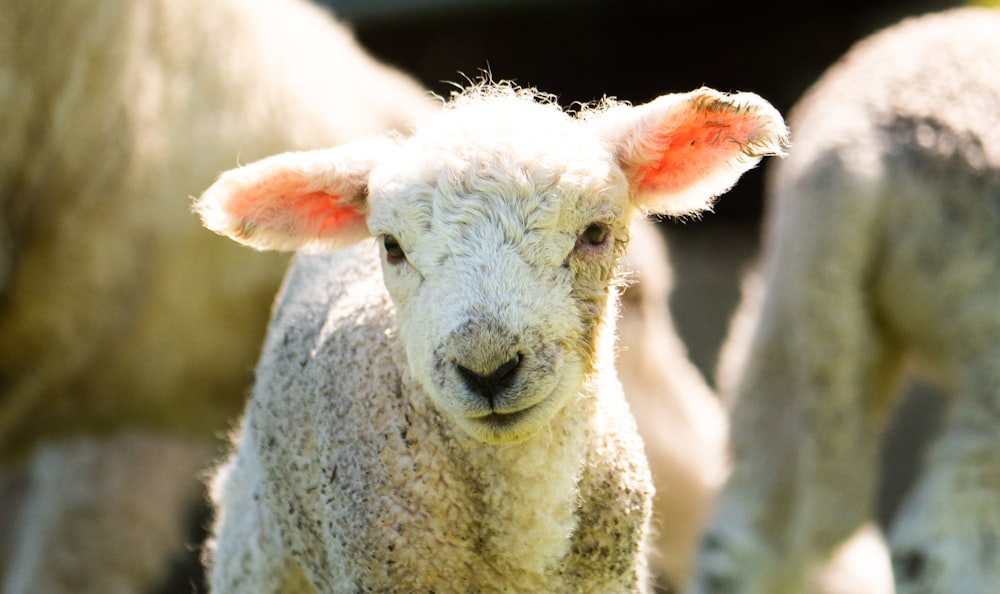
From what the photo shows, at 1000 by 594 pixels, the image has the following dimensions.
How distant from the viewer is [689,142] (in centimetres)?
286

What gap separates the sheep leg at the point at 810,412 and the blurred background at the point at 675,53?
525cm

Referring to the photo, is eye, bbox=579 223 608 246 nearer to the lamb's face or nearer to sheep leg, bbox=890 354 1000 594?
the lamb's face

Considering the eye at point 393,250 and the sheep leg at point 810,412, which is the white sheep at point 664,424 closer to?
the sheep leg at point 810,412

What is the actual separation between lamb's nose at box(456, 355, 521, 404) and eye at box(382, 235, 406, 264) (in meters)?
0.33

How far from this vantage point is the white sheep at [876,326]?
3.98 meters

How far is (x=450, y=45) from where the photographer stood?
11.1m

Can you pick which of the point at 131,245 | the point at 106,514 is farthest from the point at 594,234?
the point at 106,514

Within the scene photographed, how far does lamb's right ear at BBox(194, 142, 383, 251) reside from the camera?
285 centimetres

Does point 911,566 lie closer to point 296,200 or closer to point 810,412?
point 810,412

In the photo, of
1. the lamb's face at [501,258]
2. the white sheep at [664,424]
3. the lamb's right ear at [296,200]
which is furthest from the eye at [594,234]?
the white sheep at [664,424]

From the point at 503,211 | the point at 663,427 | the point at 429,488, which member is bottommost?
the point at 429,488

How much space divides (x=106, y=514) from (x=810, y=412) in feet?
9.89

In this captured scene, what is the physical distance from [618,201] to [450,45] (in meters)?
8.59

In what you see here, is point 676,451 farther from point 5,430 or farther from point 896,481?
point 5,430
